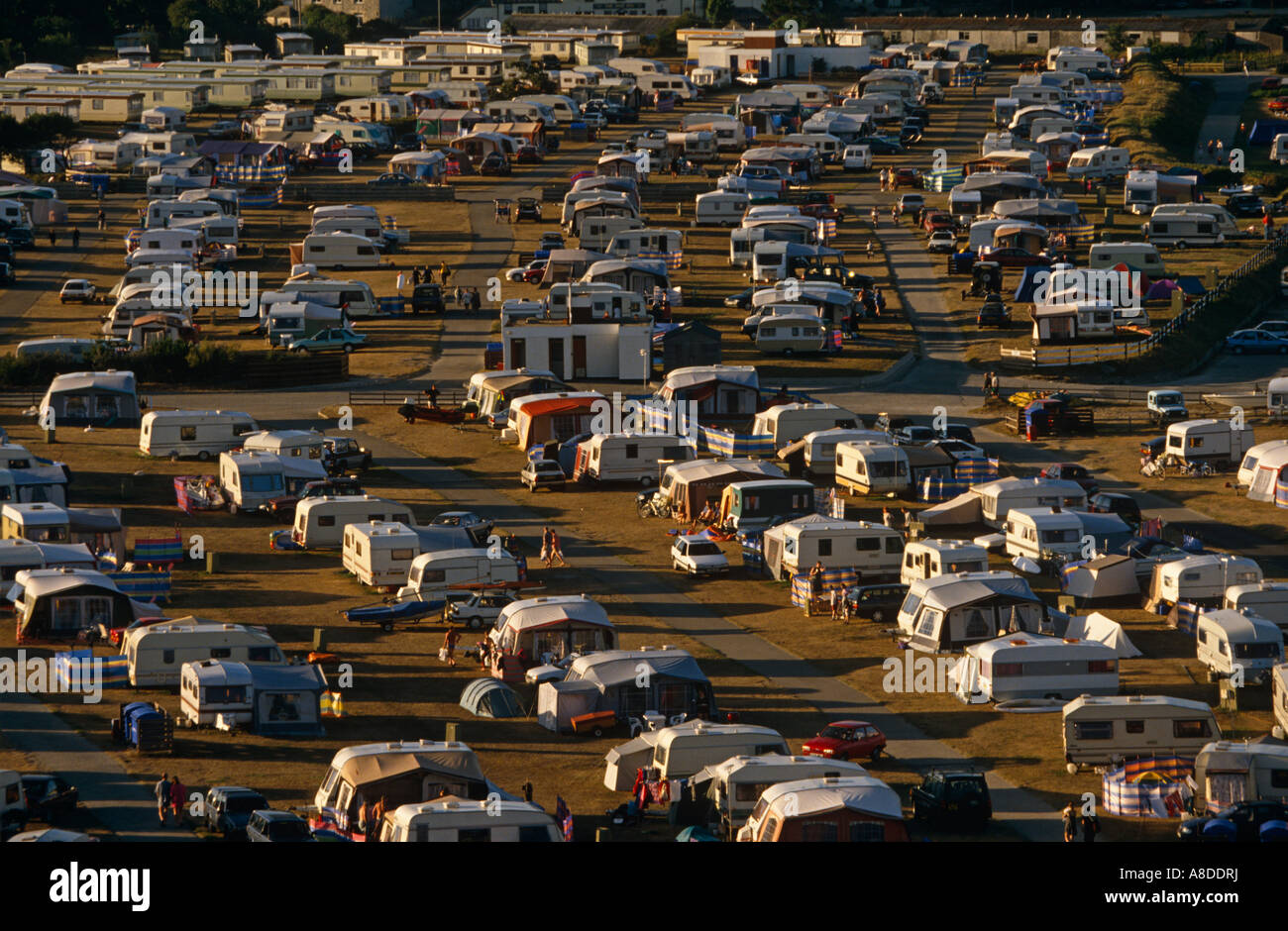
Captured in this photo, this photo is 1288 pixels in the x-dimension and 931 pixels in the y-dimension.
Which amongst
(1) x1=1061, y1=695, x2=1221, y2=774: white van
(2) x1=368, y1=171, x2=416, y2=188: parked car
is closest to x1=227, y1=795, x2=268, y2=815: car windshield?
(1) x1=1061, y1=695, x2=1221, y2=774: white van

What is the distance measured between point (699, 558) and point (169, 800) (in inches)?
623

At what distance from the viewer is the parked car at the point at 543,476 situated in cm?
4769

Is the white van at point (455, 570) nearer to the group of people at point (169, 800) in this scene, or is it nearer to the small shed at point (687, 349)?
the group of people at point (169, 800)

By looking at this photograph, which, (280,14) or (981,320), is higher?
(280,14)

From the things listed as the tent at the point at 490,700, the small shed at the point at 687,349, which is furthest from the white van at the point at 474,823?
the small shed at the point at 687,349

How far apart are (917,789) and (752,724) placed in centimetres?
457

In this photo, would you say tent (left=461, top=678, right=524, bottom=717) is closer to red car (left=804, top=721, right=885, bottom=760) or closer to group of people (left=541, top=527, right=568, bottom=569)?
red car (left=804, top=721, right=885, bottom=760)

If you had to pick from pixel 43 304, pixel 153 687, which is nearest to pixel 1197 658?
pixel 153 687

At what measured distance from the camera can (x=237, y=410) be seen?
55.5 meters

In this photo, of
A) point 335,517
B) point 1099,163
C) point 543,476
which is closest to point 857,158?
point 1099,163

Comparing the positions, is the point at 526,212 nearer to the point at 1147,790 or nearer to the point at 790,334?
the point at 790,334

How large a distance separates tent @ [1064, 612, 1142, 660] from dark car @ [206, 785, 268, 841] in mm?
14419
